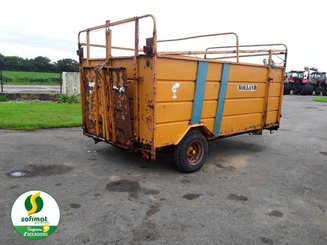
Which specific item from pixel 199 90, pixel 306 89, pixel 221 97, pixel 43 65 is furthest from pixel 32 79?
→ pixel 199 90

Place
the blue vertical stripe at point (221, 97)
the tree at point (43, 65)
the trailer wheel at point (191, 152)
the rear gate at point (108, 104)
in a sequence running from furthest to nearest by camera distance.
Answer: the tree at point (43, 65), the blue vertical stripe at point (221, 97), the trailer wheel at point (191, 152), the rear gate at point (108, 104)

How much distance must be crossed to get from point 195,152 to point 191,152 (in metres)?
0.11

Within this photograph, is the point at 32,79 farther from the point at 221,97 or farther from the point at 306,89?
the point at 221,97

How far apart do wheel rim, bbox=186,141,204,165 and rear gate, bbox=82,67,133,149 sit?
110cm

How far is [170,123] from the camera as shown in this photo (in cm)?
521

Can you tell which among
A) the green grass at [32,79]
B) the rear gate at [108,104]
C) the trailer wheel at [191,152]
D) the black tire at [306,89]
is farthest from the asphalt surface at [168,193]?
the green grass at [32,79]

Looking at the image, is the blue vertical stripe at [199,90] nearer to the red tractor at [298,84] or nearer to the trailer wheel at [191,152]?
the trailer wheel at [191,152]

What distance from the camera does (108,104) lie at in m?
5.61

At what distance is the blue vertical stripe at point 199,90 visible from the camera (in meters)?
5.50

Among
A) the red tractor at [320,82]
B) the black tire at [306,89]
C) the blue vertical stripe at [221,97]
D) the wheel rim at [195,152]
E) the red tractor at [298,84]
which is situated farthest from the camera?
the red tractor at [320,82]

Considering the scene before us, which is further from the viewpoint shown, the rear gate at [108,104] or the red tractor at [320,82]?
the red tractor at [320,82]

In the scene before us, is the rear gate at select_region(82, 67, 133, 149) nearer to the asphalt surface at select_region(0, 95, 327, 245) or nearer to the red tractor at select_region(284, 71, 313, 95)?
the asphalt surface at select_region(0, 95, 327, 245)

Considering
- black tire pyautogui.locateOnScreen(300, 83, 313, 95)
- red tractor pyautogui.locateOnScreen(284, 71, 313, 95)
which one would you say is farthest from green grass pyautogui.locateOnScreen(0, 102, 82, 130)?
black tire pyautogui.locateOnScreen(300, 83, 313, 95)

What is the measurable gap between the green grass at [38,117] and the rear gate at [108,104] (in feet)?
10.5
